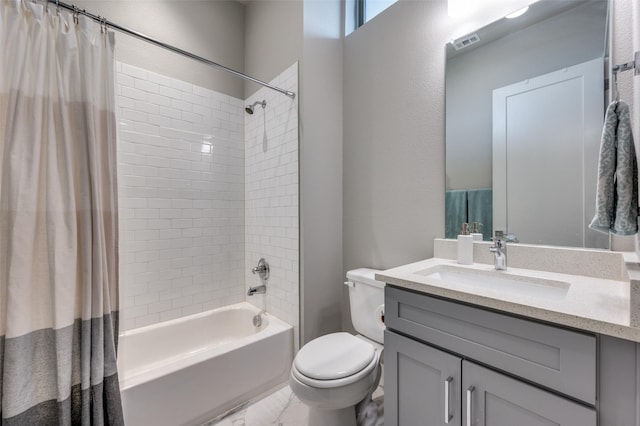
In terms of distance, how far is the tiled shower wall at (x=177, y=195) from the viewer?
1895 mm

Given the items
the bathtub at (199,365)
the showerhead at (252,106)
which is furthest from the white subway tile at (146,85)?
the bathtub at (199,365)

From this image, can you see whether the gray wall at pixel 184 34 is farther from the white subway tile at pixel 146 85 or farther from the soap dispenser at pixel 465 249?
the soap dispenser at pixel 465 249

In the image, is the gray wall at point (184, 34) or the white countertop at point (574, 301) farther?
the gray wall at point (184, 34)

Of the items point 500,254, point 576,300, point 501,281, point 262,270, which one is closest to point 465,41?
point 500,254

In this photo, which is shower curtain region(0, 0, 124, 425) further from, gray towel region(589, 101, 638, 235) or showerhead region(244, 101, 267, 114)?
gray towel region(589, 101, 638, 235)

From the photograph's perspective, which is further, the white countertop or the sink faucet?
the sink faucet

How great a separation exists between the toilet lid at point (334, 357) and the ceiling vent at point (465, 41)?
167 cm

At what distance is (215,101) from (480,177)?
2.09 meters

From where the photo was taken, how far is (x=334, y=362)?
131cm

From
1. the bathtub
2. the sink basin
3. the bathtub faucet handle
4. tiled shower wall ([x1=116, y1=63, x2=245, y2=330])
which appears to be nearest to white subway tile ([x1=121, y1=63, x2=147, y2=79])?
tiled shower wall ([x1=116, y1=63, x2=245, y2=330])

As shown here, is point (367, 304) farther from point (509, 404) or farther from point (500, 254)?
point (509, 404)

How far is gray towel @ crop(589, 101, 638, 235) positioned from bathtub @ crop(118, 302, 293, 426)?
1746 mm

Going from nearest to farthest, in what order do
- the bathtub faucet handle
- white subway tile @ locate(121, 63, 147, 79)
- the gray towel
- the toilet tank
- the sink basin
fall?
the gray towel < the sink basin < the toilet tank < white subway tile @ locate(121, 63, 147, 79) < the bathtub faucet handle

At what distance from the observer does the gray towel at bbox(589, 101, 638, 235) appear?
0.78 meters
